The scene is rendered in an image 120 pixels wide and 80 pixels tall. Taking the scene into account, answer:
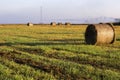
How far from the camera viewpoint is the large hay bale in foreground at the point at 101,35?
2347cm

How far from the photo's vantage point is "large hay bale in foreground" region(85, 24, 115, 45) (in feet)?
77.0

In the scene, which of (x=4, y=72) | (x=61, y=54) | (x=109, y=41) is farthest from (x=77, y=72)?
(x=109, y=41)

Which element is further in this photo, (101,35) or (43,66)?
(101,35)

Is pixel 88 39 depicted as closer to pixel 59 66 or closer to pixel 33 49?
pixel 33 49

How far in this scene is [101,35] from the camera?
77.2 ft

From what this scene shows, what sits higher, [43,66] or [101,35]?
[101,35]

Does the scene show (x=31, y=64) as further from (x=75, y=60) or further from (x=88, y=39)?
(x=88, y=39)

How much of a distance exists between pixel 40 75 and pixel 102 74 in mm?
2214

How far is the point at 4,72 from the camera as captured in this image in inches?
489

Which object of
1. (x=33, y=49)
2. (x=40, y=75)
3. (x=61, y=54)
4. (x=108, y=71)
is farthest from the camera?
(x=33, y=49)

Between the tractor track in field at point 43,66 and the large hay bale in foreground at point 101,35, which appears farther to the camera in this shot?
the large hay bale in foreground at point 101,35

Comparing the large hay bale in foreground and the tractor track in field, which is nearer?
the tractor track in field

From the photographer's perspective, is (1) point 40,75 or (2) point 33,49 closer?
(1) point 40,75

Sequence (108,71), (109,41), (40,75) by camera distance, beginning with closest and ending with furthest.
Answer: (40,75), (108,71), (109,41)
